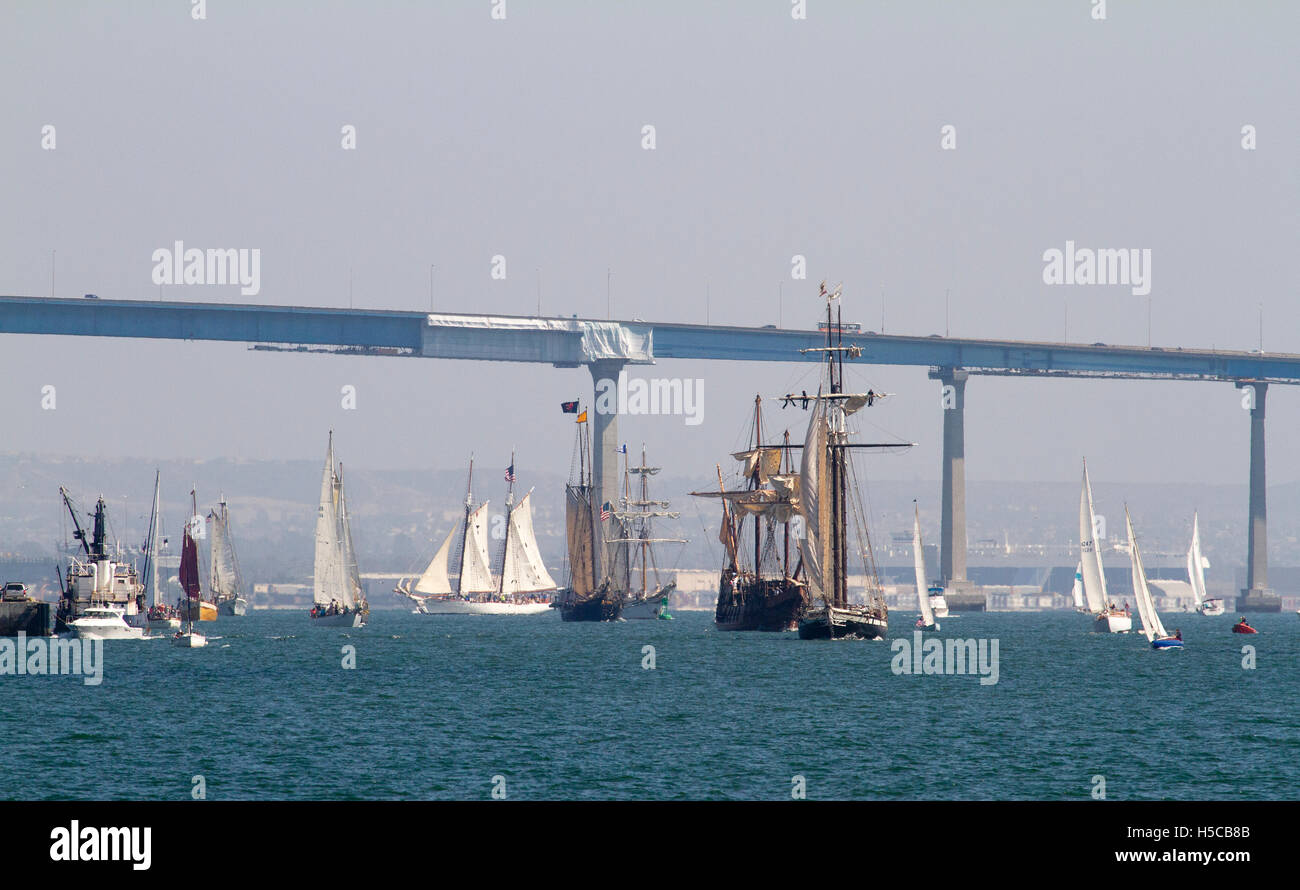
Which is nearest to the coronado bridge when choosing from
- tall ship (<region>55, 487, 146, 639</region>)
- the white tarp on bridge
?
the white tarp on bridge

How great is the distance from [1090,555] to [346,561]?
65.3 m

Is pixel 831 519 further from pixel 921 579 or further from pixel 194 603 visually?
pixel 194 603


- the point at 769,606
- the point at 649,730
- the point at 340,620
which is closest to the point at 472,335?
the point at 340,620

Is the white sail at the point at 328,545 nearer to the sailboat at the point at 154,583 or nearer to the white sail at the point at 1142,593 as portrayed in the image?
the sailboat at the point at 154,583

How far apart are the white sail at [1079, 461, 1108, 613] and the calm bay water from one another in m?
37.9

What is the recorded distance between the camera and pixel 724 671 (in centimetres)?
8694

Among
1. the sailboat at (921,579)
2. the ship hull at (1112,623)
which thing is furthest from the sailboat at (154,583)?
the ship hull at (1112,623)

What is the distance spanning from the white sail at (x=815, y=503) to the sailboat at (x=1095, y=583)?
33.3 metres

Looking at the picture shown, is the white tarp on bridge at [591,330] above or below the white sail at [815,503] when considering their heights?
above

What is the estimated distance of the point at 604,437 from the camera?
190 metres

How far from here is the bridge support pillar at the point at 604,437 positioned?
600ft
